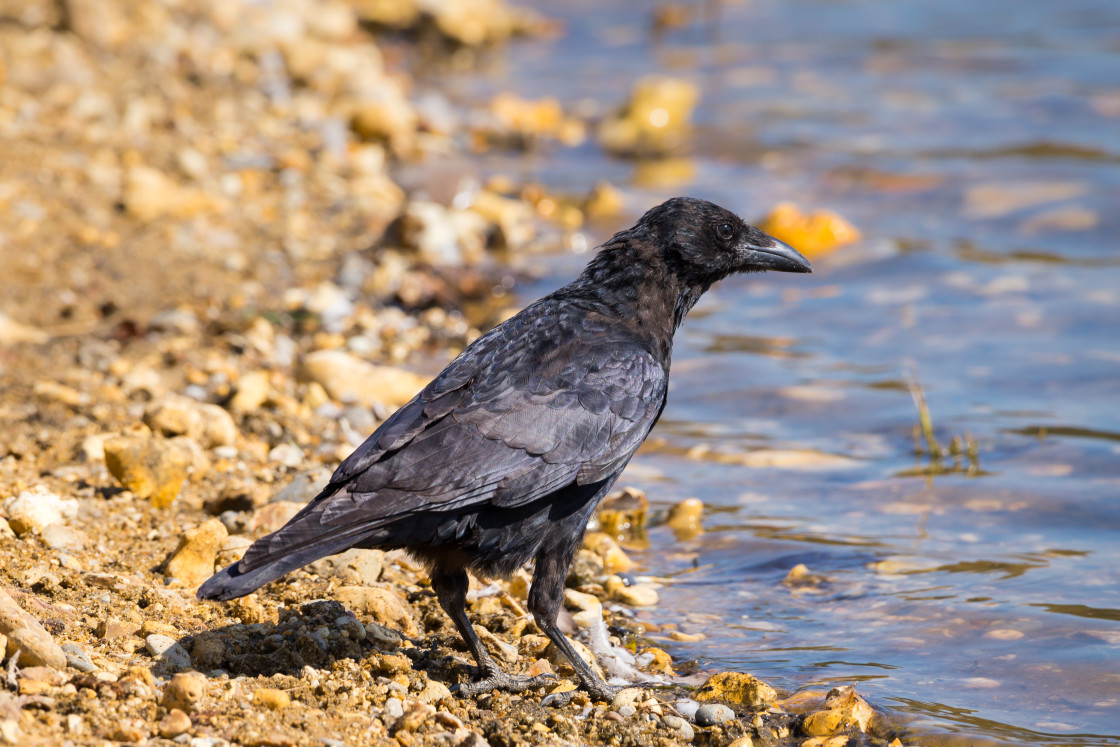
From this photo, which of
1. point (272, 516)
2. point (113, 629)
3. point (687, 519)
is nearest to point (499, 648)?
point (272, 516)

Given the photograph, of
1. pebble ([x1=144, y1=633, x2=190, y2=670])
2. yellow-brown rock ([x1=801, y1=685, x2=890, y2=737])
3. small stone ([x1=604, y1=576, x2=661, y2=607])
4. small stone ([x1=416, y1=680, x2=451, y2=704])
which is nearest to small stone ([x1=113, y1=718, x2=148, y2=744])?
pebble ([x1=144, y1=633, x2=190, y2=670])

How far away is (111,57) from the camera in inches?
426

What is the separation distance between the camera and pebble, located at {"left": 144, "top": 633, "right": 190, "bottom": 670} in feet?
12.2

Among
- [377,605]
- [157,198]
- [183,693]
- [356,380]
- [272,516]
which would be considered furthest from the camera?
[157,198]

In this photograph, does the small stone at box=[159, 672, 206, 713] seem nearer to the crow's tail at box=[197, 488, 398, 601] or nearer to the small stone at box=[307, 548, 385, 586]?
the crow's tail at box=[197, 488, 398, 601]

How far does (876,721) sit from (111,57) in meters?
9.28

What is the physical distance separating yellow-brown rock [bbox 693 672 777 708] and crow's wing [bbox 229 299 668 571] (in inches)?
31.7

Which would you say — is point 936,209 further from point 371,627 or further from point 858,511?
point 371,627

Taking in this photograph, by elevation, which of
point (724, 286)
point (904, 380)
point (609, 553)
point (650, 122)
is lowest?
point (609, 553)

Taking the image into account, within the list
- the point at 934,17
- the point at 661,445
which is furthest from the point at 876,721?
the point at 934,17

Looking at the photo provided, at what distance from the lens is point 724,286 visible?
357 inches

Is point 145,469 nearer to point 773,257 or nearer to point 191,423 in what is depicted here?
point 191,423

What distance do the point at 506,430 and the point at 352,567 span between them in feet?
3.11

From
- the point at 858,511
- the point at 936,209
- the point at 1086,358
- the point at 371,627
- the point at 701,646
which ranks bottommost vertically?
the point at 371,627
